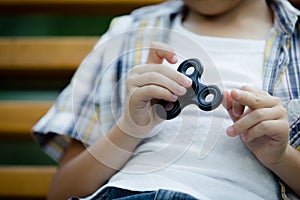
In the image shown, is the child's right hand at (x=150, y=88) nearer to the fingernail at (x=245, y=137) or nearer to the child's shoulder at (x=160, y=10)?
the fingernail at (x=245, y=137)

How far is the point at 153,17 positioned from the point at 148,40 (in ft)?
0.25

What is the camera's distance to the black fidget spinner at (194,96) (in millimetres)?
668

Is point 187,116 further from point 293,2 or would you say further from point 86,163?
point 293,2

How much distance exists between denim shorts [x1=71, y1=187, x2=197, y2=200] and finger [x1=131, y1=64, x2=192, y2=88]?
130 millimetres

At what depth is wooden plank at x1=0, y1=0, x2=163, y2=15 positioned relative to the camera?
1133mm

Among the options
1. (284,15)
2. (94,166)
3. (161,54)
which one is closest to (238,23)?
(284,15)

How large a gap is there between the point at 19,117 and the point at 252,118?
0.58 meters

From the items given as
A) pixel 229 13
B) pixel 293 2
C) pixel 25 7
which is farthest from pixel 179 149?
pixel 25 7

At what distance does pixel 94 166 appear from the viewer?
2.72 ft

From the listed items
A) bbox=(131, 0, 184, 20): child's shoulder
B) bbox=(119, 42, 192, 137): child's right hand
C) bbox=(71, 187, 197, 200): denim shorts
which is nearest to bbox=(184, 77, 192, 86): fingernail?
bbox=(119, 42, 192, 137): child's right hand

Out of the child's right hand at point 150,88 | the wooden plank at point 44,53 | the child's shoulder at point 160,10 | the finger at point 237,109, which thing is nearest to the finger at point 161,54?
the child's right hand at point 150,88

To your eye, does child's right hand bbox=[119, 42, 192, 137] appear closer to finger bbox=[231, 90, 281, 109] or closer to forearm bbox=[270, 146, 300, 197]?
finger bbox=[231, 90, 281, 109]

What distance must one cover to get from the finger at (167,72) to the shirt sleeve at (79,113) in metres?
0.17

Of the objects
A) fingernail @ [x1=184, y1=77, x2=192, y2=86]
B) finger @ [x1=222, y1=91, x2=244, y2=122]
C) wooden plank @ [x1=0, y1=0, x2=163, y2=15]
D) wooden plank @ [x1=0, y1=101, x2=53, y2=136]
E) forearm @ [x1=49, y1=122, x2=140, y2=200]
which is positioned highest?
fingernail @ [x1=184, y1=77, x2=192, y2=86]
